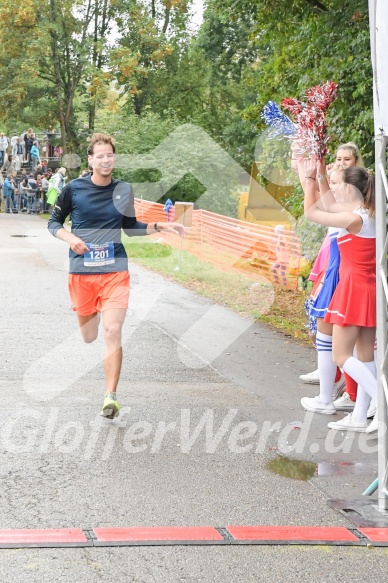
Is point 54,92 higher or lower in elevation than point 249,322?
higher

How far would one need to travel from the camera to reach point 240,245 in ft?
72.5

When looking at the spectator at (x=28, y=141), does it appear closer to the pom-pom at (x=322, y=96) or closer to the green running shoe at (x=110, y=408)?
the green running shoe at (x=110, y=408)

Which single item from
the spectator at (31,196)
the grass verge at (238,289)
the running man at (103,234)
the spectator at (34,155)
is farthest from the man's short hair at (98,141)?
the spectator at (34,155)

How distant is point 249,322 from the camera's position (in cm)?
1348

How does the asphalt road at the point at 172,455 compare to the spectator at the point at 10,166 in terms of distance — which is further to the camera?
the spectator at the point at 10,166

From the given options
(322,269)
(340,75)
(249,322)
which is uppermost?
(340,75)

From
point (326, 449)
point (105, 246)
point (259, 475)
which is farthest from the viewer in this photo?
point (105, 246)

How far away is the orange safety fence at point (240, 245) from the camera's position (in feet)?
60.9

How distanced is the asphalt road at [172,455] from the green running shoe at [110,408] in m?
0.09

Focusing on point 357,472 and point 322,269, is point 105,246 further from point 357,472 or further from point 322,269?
point 357,472

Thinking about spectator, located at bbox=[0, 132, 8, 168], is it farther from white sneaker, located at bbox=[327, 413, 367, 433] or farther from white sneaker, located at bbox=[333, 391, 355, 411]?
white sneaker, located at bbox=[327, 413, 367, 433]

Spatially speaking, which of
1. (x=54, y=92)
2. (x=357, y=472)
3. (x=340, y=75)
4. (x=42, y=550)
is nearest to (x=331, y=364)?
(x=357, y=472)

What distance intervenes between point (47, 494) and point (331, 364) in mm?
2944

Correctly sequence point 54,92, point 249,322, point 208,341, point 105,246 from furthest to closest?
point 54,92, point 249,322, point 208,341, point 105,246
